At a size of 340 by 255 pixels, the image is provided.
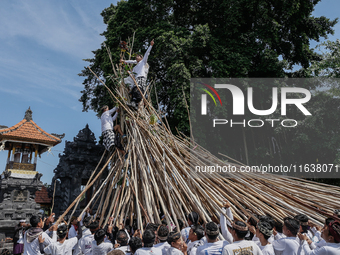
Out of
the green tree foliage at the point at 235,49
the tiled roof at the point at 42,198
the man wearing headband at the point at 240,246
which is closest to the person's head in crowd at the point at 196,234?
the man wearing headband at the point at 240,246

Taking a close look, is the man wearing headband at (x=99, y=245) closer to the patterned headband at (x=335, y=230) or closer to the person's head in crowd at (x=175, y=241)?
the person's head in crowd at (x=175, y=241)

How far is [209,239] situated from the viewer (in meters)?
1.82

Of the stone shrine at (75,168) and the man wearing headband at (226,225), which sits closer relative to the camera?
the man wearing headband at (226,225)

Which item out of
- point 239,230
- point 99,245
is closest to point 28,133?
point 99,245

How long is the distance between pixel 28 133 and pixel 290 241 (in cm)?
817

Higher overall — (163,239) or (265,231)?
(265,231)

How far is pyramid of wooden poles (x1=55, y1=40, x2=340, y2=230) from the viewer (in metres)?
2.74

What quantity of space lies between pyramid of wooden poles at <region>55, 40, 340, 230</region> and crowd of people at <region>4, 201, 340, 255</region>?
19 cm

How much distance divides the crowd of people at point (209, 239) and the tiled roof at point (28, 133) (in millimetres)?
5829

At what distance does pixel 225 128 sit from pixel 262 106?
4.14 feet

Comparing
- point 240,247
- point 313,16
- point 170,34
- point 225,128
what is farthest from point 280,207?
point 313,16

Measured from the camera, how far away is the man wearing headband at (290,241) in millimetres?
1959

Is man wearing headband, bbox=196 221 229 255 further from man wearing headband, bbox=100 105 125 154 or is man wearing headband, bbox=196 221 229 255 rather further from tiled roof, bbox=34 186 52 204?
tiled roof, bbox=34 186 52 204

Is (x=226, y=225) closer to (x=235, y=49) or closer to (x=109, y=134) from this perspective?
(x=109, y=134)
